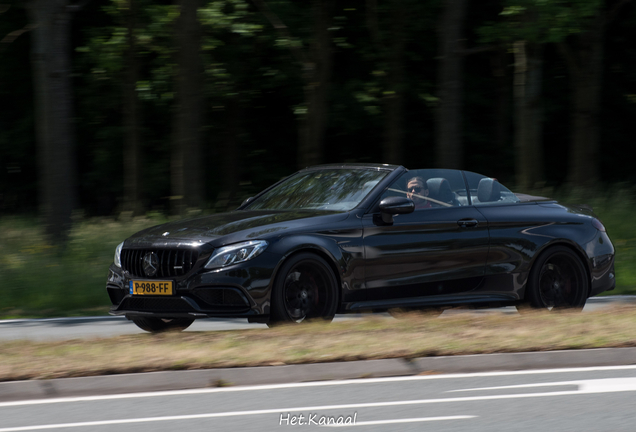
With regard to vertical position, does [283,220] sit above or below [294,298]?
above

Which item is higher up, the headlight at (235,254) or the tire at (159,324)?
the headlight at (235,254)

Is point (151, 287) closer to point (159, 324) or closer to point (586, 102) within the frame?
point (159, 324)

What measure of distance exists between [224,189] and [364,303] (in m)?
18.8

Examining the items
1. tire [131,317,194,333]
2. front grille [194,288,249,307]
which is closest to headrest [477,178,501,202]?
front grille [194,288,249,307]

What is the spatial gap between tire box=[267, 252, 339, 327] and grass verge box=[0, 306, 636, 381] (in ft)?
0.78

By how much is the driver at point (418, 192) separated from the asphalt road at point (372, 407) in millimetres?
2752

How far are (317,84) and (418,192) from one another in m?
11.9

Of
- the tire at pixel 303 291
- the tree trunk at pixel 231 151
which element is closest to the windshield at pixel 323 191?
the tire at pixel 303 291

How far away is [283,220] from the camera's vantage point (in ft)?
28.9

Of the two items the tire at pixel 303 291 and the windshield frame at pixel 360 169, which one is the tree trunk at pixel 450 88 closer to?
the windshield frame at pixel 360 169

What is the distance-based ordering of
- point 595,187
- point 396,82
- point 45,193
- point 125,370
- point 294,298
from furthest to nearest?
point 396,82 → point 595,187 → point 45,193 → point 294,298 → point 125,370

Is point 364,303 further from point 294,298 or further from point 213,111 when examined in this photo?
point 213,111

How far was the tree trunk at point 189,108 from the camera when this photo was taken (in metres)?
15.8

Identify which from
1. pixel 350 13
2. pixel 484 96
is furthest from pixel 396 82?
pixel 484 96
